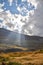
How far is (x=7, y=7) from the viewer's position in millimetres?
5777

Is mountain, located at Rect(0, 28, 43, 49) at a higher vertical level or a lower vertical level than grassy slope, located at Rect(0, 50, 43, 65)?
higher

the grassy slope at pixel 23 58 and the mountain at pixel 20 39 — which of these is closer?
the grassy slope at pixel 23 58

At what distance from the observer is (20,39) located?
5.71m

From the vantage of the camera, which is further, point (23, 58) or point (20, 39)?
point (20, 39)

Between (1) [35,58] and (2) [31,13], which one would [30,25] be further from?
(1) [35,58]

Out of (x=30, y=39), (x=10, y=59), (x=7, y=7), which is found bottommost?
(x=10, y=59)

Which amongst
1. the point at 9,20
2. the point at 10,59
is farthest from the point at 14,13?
the point at 10,59

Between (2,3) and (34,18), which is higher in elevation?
(2,3)

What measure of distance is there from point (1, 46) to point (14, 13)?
0.93 meters

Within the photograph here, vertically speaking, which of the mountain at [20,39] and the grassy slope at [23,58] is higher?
the mountain at [20,39]

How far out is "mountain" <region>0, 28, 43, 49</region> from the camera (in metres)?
5.66

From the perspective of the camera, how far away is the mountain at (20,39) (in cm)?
566

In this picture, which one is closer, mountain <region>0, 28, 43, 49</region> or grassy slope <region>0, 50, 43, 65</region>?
grassy slope <region>0, 50, 43, 65</region>

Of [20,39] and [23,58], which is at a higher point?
[20,39]
